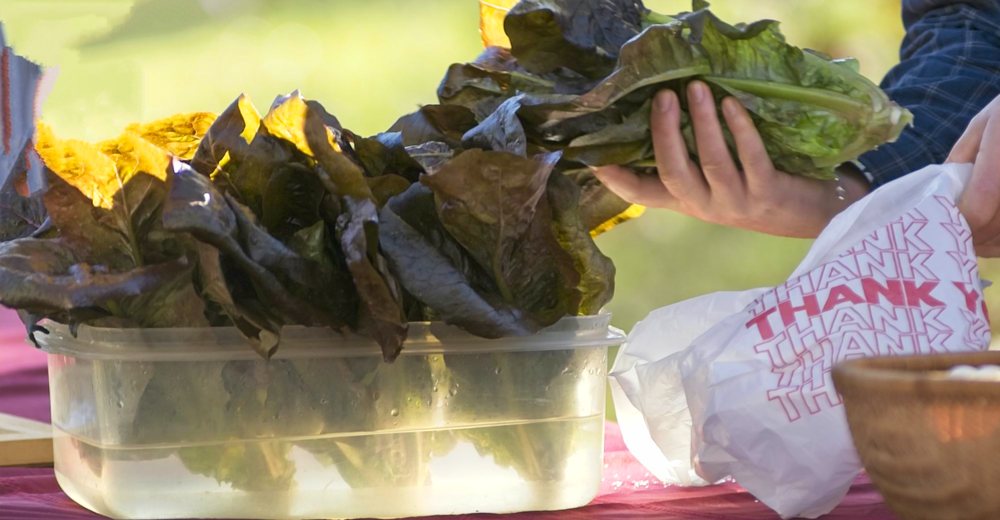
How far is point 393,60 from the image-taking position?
14.6 ft

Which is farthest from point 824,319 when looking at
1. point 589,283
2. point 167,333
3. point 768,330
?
point 167,333

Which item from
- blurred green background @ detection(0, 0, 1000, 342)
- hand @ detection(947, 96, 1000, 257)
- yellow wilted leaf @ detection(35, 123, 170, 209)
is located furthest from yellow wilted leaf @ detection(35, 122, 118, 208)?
blurred green background @ detection(0, 0, 1000, 342)

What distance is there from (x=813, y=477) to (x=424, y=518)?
0.25m

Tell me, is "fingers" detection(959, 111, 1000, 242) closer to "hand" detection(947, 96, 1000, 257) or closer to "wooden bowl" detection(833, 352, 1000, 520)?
"hand" detection(947, 96, 1000, 257)

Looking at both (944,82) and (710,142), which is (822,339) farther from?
(944,82)

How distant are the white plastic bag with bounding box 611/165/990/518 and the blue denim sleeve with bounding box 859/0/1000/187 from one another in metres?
0.42

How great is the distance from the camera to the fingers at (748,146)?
91 centimetres

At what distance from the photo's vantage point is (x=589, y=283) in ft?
2.69

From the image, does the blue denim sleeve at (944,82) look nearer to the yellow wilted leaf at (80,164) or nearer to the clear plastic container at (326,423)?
the clear plastic container at (326,423)

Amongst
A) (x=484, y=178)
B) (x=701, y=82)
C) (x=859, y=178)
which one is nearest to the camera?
(x=484, y=178)

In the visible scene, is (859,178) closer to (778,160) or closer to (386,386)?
(778,160)

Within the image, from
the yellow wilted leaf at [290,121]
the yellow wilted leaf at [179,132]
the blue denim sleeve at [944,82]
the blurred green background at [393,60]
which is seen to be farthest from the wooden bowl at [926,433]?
the blurred green background at [393,60]

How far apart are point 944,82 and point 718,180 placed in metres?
0.47

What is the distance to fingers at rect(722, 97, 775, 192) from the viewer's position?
2.99 ft
